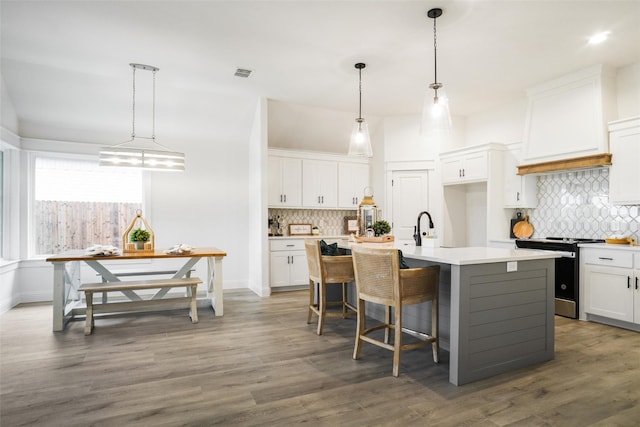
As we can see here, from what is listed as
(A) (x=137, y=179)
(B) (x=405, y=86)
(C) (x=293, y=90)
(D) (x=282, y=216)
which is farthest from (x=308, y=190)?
(A) (x=137, y=179)

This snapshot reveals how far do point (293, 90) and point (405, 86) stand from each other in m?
1.50

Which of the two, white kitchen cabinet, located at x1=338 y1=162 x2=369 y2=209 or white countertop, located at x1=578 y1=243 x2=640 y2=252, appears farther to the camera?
white kitchen cabinet, located at x1=338 y1=162 x2=369 y2=209

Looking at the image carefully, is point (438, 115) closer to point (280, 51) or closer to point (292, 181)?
point (280, 51)

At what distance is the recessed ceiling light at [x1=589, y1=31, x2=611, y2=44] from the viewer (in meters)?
3.53

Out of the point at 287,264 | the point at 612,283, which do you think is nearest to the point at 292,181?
the point at 287,264

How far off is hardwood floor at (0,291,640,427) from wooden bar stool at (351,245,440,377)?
19cm

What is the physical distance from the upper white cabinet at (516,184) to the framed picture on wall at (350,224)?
2.45 m

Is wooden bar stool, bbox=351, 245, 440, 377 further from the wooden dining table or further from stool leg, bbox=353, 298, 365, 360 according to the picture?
the wooden dining table

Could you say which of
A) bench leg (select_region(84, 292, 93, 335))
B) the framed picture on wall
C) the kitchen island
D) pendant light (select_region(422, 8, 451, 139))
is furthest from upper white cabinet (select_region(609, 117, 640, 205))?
bench leg (select_region(84, 292, 93, 335))

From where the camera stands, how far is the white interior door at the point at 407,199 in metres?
6.10

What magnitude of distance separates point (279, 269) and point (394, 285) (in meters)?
3.31

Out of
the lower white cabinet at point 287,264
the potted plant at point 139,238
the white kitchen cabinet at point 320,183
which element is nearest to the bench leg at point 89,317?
the potted plant at point 139,238

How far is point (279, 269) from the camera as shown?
Answer: 572 centimetres

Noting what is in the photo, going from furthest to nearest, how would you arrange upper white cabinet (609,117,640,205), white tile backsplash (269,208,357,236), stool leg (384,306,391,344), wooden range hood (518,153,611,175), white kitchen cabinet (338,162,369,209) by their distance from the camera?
white kitchen cabinet (338,162,369,209), white tile backsplash (269,208,357,236), wooden range hood (518,153,611,175), upper white cabinet (609,117,640,205), stool leg (384,306,391,344)
